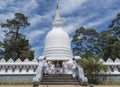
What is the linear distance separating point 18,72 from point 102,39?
20477mm

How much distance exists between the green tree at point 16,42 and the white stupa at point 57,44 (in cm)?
785

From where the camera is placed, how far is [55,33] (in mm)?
36312

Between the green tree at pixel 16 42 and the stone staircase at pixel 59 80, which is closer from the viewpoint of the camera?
the stone staircase at pixel 59 80

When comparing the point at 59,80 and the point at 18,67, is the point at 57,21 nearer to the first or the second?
the point at 18,67

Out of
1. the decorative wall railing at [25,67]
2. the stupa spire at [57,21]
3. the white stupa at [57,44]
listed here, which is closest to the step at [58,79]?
the decorative wall railing at [25,67]

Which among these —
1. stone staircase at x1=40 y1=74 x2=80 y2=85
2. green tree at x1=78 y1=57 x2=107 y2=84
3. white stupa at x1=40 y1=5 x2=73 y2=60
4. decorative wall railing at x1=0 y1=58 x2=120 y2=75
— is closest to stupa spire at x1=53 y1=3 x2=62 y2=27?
white stupa at x1=40 y1=5 x2=73 y2=60

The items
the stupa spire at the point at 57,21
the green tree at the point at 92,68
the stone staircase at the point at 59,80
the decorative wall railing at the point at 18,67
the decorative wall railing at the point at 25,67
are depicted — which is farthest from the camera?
the stupa spire at the point at 57,21

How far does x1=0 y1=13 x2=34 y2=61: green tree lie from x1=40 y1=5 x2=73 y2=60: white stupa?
25.7 feet

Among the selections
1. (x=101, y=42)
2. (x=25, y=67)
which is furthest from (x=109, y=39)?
(x=25, y=67)

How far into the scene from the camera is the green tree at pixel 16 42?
4383cm

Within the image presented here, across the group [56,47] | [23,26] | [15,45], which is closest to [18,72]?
[56,47]

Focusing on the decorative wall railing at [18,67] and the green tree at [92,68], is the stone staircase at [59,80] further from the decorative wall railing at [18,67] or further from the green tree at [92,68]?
the decorative wall railing at [18,67]

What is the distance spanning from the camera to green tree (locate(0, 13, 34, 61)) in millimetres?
43825

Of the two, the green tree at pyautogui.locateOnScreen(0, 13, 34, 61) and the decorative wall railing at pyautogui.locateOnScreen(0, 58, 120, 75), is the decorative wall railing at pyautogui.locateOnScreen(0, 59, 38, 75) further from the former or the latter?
the green tree at pyautogui.locateOnScreen(0, 13, 34, 61)
